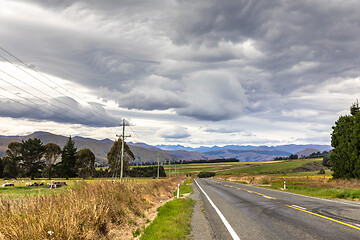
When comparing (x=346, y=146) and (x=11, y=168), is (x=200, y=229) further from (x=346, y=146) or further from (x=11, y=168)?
(x=11, y=168)

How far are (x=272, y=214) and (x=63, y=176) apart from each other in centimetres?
9679

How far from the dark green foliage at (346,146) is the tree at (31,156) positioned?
9177 centimetres

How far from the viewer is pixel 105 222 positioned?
877 centimetres

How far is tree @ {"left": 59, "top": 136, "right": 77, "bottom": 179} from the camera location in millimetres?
93856

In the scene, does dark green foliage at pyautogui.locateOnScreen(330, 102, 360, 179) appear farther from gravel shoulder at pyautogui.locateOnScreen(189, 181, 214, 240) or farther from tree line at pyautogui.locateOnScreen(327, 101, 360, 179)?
gravel shoulder at pyautogui.locateOnScreen(189, 181, 214, 240)

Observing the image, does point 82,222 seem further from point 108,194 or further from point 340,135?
point 340,135

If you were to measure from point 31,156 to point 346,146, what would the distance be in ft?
310

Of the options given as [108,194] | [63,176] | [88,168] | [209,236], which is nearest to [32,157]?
[63,176]

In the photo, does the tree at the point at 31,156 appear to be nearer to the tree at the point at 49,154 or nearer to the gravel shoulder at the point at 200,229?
the tree at the point at 49,154

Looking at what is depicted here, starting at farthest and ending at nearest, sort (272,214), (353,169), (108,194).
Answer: (353,169), (108,194), (272,214)

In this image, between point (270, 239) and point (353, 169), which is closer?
point (270, 239)

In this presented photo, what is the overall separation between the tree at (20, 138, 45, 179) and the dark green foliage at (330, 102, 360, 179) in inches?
3613

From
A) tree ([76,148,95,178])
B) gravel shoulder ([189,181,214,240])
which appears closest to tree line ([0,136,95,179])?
tree ([76,148,95,178])

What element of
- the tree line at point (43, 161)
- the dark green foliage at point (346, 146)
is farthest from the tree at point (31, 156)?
the dark green foliage at point (346, 146)
